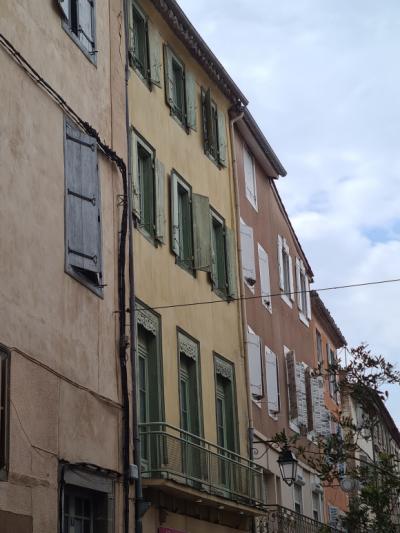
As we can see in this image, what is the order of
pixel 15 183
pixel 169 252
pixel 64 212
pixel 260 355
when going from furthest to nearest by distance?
pixel 260 355 → pixel 169 252 → pixel 64 212 → pixel 15 183

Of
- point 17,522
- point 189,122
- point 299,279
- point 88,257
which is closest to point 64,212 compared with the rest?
point 88,257

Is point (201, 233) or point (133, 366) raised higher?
point (201, 233)

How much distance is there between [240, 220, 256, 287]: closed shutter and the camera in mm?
23500

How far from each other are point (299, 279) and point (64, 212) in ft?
52.7

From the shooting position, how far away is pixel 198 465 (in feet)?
59.7

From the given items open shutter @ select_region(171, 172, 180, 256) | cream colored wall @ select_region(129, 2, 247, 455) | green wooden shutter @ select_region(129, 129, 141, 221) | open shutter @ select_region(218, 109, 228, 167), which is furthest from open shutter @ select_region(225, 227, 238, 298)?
green wooden shutter @ select_region(129, 129, 141, 221)

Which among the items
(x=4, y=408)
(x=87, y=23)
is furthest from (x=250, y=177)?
(x=4, y=408)

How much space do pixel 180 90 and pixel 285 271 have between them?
832 cm

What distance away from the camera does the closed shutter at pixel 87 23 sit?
16625mm

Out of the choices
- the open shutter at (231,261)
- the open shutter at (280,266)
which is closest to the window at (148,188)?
the open shutter at (231,261)

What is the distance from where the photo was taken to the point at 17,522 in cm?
1268

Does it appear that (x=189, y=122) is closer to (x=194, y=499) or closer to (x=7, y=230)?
(x=194, y=499)

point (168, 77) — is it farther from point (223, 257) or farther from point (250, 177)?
point (250, 177)

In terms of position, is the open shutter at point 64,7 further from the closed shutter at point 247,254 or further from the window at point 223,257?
the closed shutter at point 247,254
